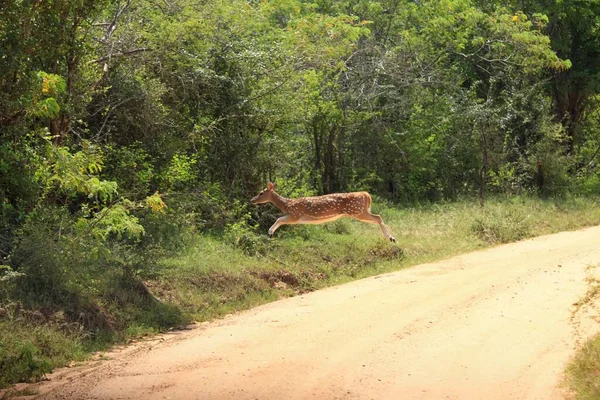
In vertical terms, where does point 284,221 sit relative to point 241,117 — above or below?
below

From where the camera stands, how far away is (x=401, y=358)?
952 cm

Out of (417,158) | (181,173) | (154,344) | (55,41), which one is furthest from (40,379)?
(417,158)

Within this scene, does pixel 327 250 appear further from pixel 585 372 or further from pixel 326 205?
pixel 585 372

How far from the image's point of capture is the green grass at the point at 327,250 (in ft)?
44.1

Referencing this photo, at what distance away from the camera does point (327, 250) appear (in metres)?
16.6

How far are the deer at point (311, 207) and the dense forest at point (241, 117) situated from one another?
0.65 metres

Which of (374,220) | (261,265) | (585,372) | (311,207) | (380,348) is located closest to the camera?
(585,372)

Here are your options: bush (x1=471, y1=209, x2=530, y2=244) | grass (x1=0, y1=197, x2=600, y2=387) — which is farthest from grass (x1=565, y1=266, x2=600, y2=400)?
bush (x1=471, y1=209, x2=530, y2=244)

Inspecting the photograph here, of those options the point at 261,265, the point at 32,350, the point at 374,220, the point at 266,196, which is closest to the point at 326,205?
the point at 266,196

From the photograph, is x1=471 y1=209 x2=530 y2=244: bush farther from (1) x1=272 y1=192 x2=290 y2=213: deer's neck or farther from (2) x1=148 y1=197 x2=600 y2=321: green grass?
(1) x1=272 y1=192 x2=290 y2=213: deer's neck

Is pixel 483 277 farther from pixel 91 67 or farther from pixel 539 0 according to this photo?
pixel 539 0

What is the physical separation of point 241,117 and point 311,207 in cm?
237

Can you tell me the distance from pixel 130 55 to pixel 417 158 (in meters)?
10.8

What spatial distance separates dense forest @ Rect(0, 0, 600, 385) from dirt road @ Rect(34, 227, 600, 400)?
1.88 m
